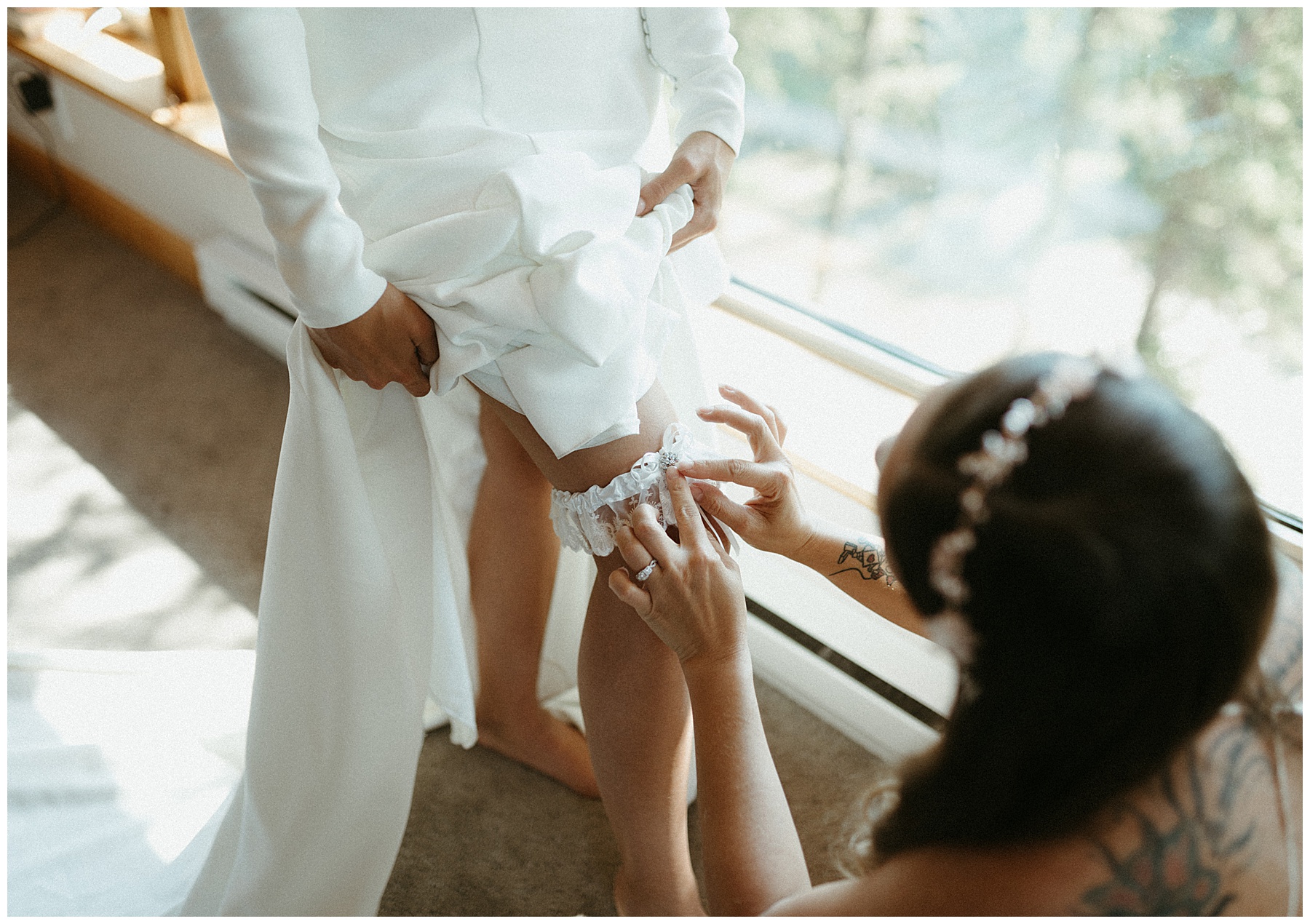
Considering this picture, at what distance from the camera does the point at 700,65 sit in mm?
991

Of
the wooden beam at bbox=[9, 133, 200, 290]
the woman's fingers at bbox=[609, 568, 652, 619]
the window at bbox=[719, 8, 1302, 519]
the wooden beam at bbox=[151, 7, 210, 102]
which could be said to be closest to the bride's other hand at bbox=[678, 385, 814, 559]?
the woman's fingers at bbox=[609, 568, 652, 619]

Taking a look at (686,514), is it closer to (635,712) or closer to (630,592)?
(630,592)

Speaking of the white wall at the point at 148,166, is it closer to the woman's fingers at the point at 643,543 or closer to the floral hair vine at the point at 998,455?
the woman's fingers at the point at 643,543

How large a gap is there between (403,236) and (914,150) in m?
0.95

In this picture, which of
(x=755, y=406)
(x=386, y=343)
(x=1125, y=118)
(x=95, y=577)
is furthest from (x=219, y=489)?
(x=1125, y=118)

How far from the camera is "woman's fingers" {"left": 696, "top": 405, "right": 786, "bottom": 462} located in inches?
37.3

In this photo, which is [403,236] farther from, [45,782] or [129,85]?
[129,85]

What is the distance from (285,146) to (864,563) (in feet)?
2.13

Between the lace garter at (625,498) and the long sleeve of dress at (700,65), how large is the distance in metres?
0.34

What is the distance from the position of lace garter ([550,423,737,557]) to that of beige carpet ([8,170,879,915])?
541 mm

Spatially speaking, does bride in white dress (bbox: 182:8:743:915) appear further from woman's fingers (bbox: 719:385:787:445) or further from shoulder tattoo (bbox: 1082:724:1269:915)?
shoulder tattoo (bbox: 1082:724:1269:915)

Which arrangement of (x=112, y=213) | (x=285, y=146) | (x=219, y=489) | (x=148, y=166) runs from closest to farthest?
(x=285, y=146)
(x=219, y=489)
(x=148, y=166)
(x=112, y=213)

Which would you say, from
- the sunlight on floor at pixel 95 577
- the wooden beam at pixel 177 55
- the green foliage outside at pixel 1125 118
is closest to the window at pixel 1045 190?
the green foliage outside at pixel 1125 118

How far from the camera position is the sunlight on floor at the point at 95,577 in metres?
1.50
